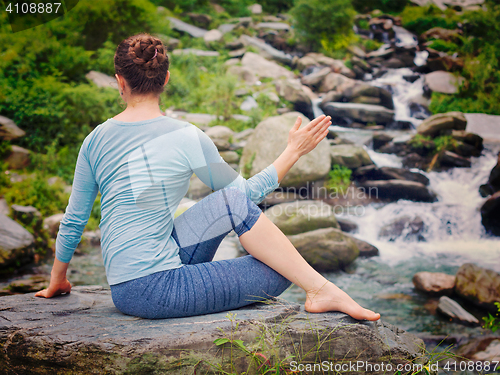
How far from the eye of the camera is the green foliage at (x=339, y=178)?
7.30m

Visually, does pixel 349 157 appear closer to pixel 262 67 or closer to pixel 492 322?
pixel 492 322

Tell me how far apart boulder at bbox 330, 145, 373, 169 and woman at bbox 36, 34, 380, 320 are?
20.4 ft

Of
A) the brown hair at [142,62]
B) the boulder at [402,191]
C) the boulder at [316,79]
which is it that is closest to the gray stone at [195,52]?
the boulder at [316,79]

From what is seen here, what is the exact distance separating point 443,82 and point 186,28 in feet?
34.1

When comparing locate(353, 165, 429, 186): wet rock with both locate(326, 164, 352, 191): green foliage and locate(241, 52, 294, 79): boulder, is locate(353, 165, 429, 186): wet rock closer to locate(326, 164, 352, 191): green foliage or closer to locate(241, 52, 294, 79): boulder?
locate(326, 164, 352, 191): green foliage

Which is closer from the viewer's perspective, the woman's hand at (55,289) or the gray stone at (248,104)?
the woman's hand at (55,289)

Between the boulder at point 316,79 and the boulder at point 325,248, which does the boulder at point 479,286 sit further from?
the boulder at point 316,79

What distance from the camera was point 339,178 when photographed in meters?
7.45

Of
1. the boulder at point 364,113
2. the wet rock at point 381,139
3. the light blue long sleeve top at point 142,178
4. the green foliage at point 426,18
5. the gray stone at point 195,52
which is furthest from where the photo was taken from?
the green foliage at point 426,18

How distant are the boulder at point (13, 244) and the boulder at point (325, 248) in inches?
138

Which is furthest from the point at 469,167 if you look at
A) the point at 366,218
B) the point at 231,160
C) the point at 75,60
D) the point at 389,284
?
the point at 75,60

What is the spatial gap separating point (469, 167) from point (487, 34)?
6245mm

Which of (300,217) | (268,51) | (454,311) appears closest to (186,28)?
(268,51)

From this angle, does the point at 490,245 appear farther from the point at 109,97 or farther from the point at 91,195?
the point at 109,97
